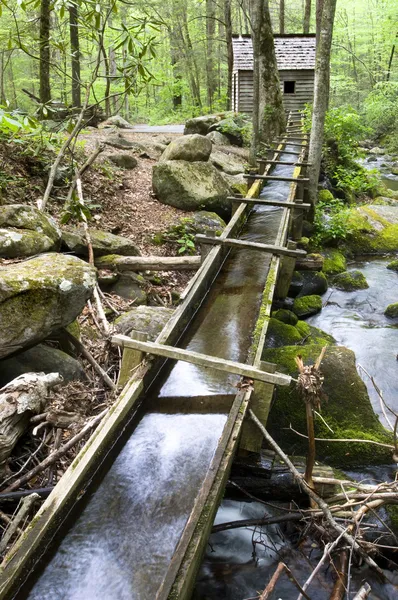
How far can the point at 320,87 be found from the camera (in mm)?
9438

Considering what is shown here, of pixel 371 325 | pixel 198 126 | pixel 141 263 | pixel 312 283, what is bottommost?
pixel 371 325

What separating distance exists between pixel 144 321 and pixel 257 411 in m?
2.37

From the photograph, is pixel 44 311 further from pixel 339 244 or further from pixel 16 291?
pixel 339 244

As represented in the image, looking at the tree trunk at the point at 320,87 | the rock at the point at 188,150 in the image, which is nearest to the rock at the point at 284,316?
the tree trunk at the point at 320,87

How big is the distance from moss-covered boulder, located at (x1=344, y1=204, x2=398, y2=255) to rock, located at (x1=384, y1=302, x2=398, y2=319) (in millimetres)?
3409

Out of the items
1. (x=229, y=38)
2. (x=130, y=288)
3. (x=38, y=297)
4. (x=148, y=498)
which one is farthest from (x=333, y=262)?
(x=229, y=38)

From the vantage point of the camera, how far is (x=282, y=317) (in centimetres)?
742

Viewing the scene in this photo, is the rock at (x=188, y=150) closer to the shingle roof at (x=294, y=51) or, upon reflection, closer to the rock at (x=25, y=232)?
the rock at (x=25, y=232)

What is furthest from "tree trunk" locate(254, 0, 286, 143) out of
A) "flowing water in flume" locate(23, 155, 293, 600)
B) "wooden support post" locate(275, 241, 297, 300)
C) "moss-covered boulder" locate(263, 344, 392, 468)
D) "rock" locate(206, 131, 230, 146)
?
"flowing water in flume" locate(23, 155, 293, 600)

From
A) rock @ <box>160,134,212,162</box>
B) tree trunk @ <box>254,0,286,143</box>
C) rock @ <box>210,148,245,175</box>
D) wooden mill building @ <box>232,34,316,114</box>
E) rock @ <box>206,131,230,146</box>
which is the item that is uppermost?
wooden mill building @ <box>232,34,316,114</box>

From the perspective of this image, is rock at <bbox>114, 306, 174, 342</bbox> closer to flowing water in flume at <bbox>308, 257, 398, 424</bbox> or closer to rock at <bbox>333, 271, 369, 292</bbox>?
flowing water in flume at <bbox>308, 257, 398, 424</bbox>

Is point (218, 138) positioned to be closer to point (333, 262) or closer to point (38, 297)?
point (333, 262)

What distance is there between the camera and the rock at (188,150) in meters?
10.6

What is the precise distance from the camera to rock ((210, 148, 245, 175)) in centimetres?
1323
